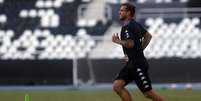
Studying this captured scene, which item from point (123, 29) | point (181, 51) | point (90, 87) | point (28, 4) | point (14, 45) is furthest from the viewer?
point (28, 4)

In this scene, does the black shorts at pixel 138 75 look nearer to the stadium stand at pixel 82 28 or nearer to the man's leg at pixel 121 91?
the man's leg at pixel 121 91

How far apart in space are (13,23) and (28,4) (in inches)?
53.2

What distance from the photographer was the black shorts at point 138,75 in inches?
376

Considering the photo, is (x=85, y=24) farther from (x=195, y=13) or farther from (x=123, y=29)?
(x=123, y=29)

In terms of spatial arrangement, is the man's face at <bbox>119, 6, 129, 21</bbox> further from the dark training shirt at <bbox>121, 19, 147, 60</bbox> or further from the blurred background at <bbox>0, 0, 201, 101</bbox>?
the blurred background at <bbox>0, 0, 201, 101</bbox>

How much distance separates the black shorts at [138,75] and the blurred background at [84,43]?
10.8 meters

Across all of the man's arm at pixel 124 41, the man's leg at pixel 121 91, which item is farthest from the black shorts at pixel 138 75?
the man's arm at pixel 124 41

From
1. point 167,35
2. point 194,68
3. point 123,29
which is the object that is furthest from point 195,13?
point 123,29

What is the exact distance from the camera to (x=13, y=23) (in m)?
25.0

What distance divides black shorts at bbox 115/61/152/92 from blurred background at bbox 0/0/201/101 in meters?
10.8

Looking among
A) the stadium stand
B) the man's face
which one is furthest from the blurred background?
the man's face

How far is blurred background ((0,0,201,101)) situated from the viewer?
2167 cm

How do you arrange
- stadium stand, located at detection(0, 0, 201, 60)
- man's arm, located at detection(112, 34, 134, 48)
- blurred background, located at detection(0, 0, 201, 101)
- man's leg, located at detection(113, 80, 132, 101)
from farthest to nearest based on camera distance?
stadium stand, located at detection(0, 0, 201, 60) → blurred background, located at detection(0, 0, 201, 101) → man's leg, located at detection(113, 80, 132, 101) → man's arm, located at detection(112, 34, 134, 48)

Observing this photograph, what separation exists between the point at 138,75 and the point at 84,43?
1390cm
